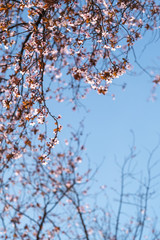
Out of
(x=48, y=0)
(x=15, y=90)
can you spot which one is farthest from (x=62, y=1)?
(x=15, y=90)

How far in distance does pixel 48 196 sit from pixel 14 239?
5.67 feet

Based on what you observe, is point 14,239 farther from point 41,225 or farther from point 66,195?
point 66,195

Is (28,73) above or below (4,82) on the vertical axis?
below

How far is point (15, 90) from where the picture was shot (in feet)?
14.1

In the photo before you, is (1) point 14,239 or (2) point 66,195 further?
(2) point 66,195

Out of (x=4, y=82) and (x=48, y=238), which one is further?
(x=48, y=238)

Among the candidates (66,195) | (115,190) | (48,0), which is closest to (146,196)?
(115,190)

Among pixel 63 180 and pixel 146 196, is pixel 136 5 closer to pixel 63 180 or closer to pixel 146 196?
pixel 146 196

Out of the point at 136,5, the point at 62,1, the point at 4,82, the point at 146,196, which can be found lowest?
the point at 146,196

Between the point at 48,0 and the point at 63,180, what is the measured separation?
7.31 m

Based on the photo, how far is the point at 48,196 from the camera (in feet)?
29.6

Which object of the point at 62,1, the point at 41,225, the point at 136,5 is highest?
the point at 136,5

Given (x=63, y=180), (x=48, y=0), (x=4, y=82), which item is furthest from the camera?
(x=63, y=180)

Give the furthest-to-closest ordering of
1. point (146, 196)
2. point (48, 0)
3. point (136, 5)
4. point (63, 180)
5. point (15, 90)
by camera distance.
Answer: point (63, 180) < point (146, 196) < point (136, 5) < point (15, 90) < point (48, 0)
